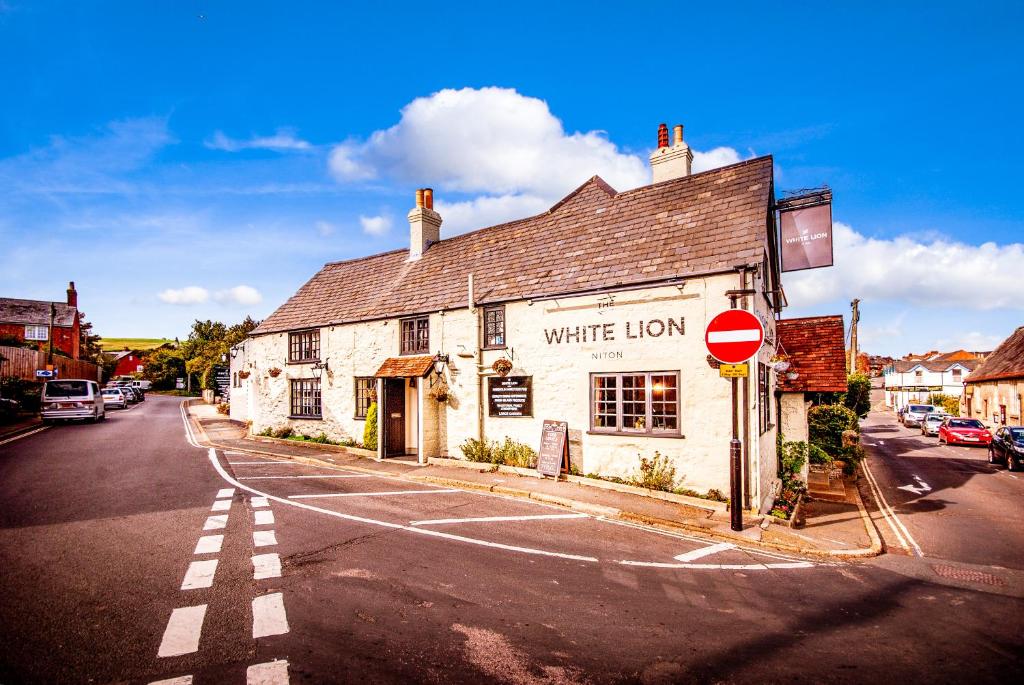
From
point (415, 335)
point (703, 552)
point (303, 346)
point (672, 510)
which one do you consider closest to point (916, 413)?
point (672, 510)

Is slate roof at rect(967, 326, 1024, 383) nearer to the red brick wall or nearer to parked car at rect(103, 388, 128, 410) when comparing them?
parked car at rect(103, 388, 128, 410)

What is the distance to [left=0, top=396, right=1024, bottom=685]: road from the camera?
4.32 metres

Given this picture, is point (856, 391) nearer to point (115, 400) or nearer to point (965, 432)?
point (965, 432)

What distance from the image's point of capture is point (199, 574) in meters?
6.21

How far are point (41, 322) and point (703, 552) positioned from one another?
76982 millimetres

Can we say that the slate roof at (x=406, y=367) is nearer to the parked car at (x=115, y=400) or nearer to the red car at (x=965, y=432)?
the red car at (x=965, y=432)

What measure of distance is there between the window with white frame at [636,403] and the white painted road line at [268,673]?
867cm

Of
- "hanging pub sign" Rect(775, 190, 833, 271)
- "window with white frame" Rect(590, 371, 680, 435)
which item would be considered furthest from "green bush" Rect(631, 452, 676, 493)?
"hanging pub sign" Rect(775, 190, 833, 271)

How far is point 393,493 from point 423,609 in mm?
6349

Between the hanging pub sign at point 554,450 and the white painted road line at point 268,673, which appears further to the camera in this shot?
the hanging pub sign at point 554,450

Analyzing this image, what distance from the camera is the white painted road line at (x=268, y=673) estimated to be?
12.9 feet

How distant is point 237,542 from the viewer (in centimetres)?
752

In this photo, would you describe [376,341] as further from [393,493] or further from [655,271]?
A: [655,271]

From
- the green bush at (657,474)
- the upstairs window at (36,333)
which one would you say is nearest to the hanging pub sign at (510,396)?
the green bush at (657,474)
